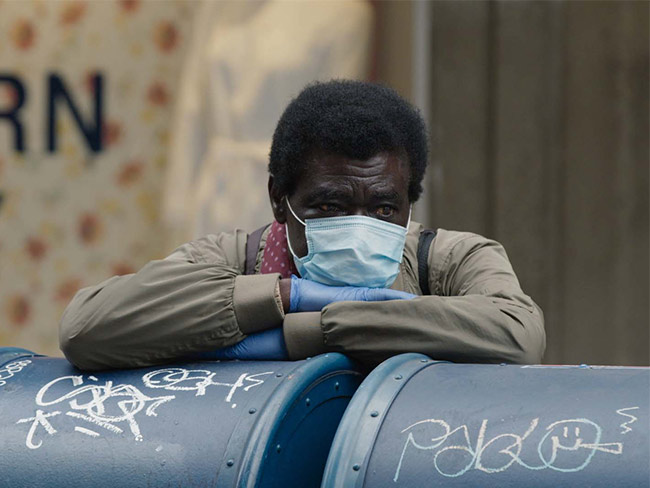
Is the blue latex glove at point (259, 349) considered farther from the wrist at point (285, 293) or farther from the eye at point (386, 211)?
the eye at point (386, 211)

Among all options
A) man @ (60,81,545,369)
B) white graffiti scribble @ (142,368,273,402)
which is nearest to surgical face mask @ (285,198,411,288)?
man @ (60,81,545,369)

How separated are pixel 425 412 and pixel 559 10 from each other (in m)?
3.23

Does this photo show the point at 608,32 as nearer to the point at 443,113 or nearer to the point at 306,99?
the point at 443,113

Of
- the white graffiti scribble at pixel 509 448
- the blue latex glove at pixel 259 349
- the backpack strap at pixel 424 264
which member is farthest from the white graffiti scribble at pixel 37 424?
the backpack strap at pixel 424 264

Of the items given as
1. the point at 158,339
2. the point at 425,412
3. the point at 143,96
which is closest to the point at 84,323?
the point at 158,339

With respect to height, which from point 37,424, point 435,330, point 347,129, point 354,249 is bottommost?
point 37,424

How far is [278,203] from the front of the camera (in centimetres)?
277

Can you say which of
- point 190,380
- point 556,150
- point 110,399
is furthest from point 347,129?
point 556,150

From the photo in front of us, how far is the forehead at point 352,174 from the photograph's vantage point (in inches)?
101

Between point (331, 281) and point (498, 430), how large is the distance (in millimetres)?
745

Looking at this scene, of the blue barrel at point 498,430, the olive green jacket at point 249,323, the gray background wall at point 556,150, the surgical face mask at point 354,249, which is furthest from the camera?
the gray background wall at point 556,150

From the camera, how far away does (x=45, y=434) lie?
2150 mm

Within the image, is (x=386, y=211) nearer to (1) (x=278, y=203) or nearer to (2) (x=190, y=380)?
(1) (x=278, y=203)

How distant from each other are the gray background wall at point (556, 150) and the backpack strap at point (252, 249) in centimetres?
214
